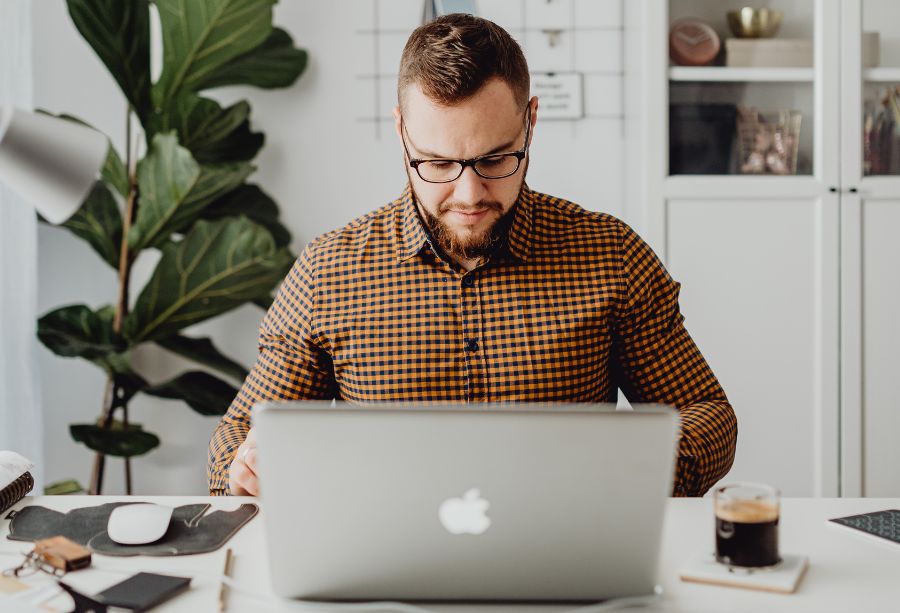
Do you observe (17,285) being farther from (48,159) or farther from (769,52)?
(769,52)

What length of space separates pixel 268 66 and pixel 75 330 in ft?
2.83

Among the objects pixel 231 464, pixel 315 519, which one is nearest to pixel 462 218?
pixel 231 464

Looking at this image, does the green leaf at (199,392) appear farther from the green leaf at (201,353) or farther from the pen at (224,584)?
the pen at (224,584)

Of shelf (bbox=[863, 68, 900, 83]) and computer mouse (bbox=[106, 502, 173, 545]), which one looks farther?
shelf (bbox=[863, 68, 900, 83])

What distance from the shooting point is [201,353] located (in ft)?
7.73

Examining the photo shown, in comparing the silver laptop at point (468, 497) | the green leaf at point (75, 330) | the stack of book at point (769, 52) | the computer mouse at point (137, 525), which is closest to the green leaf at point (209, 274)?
the green leaf at point (75, 330)

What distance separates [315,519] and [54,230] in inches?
79.9

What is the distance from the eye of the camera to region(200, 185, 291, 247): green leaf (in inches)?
96.4

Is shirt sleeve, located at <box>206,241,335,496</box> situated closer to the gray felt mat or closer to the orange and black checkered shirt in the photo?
the orange and black checkered shirt

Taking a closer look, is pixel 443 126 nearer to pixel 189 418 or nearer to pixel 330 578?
pixel 330 578

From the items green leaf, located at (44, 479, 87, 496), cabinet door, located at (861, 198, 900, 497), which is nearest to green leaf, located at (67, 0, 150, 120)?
green leaf, located at (44, 479, 87, 496)

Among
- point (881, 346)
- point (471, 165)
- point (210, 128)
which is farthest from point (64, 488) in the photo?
point (881, 346)

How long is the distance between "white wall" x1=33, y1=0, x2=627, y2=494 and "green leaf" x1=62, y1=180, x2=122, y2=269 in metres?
0.22

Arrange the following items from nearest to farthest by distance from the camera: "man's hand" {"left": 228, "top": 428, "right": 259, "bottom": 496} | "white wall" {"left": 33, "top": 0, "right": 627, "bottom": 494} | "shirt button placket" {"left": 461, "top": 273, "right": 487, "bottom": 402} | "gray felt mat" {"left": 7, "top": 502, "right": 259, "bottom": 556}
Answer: "gray felt mat" {"left": 7, "top": 502, "right": 259, "bottom": 556}, "man's hand" {"left": 228, "top": 428, "right": 259, "bottom": 496}, "shirt button placket" {"left": 461, "top": 273, "right": 487, "bottom": 402}, "white wall" {"left": 33, "top": 0, "right": 627, "bottom": 494}
